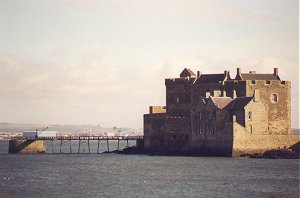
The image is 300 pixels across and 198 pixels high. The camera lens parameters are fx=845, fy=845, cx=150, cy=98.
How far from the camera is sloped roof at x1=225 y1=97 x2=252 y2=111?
3556 inches

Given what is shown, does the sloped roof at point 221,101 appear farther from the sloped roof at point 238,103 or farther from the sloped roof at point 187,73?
the sloped roof at point 187,73

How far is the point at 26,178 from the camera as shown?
230 ft

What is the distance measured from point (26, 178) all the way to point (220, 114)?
27867mm

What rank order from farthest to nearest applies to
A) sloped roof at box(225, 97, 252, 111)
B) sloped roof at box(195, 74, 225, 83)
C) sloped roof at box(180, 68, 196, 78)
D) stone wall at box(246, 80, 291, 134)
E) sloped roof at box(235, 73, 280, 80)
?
1. sloped roof at box(180, 68, 196, 78)
2. sloped roof at box(195, 74, 225, 83)
3. sloped roof at box(235, 73, 280, 80)
4. stone wall at box(246, 80, 291, 134)
5. sloped roof at box(225, 97, 252, 111)

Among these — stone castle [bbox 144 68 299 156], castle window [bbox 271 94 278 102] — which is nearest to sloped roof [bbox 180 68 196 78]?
stone castle [bbox 144 68 299 156]

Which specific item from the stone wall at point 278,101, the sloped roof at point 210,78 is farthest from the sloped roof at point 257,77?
the stone wall at point 278,101

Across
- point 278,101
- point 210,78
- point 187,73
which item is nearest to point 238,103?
point 278,101

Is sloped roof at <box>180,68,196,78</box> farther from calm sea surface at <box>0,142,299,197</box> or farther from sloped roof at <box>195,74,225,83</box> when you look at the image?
calm sea surface at <box>0,142,299,197</box>

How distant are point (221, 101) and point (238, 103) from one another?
7.15 feet

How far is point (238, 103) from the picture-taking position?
300 feet

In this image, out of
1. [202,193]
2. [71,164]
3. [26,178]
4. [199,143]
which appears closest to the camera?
[202,193]

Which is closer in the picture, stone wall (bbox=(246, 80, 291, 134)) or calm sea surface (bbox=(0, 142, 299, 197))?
calm sea surface (bbox=(0, 142, 299, 197))

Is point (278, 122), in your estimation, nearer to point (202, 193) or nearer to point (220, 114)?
point (220, 114)

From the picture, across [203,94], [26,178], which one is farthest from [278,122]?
[26,178]
